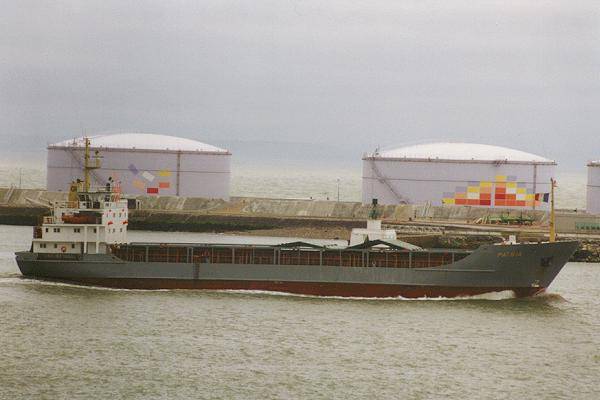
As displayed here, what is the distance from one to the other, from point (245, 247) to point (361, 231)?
5.69 metres

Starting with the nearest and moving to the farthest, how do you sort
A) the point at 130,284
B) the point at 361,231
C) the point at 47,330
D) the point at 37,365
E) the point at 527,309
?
the point at 37,365, the point at 47,330, the point at 527,309, the point at 130,284, the point at 361,231

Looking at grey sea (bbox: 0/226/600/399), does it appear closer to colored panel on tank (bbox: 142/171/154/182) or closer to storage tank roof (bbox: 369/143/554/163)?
storage tank roof (bbox: 369/143/554/163)

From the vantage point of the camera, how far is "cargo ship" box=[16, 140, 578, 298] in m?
47.4

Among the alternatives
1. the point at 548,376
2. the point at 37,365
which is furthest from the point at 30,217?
the point at 548,376

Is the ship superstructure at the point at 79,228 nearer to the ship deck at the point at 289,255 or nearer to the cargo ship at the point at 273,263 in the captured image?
the cargo ship at the point at 273,263

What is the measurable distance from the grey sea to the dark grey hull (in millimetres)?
639

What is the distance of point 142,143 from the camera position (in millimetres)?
92562

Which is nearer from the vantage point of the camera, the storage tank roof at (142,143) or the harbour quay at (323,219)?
the harbour quay at (323,219)

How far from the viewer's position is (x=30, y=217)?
85188mm

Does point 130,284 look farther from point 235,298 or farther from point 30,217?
point 30,217

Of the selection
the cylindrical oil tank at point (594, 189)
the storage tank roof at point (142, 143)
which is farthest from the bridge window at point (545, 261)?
the storage tank roof at point (142, 143)

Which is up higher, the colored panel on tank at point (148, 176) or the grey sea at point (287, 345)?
the colored panel on tank at point (148, 176)

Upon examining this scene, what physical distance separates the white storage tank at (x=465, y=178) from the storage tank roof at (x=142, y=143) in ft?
51.7

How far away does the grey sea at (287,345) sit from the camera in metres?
32.2
